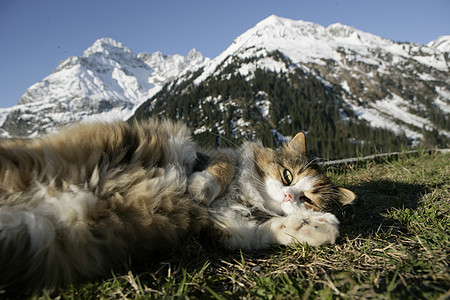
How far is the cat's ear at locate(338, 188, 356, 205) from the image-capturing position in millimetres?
2559

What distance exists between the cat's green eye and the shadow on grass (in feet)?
2.06

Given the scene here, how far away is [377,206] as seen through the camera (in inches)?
110

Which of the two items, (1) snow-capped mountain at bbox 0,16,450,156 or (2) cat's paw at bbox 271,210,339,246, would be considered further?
(1) snow-capped mountain at bbox 0,16,450,156

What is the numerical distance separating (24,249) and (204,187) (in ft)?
3.87

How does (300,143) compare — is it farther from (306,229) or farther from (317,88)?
(317,88)

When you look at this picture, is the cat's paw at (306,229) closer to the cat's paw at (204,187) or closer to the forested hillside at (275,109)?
the cat's paw at (204,187)

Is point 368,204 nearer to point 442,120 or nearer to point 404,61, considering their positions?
point 442,120

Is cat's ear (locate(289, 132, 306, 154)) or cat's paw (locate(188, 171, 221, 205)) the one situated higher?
cat's ear (locate(289, 132, 306, 154))

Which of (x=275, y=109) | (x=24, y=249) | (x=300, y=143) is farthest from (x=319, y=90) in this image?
(x=24, y=249)

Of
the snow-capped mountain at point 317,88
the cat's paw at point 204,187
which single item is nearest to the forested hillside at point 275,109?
the snow-capped mountain at point 317,88

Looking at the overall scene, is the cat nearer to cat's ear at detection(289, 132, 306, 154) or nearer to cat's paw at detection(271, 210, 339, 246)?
cat's paw at detection(271, 210, 339, 246)

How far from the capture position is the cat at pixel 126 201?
141 centimetres

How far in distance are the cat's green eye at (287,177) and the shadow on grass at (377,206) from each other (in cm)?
63

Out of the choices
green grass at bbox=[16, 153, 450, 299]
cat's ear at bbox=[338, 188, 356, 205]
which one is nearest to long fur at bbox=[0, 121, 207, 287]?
green grass at bbox=[16, 153, 450, 299]
